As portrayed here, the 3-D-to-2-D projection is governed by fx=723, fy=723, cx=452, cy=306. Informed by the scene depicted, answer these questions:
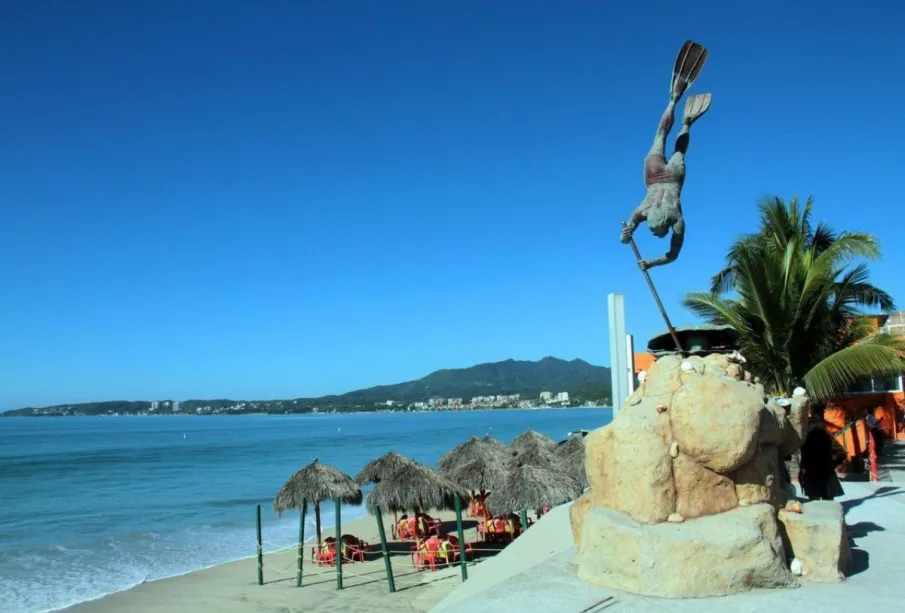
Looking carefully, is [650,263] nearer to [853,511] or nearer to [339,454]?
[853,511]

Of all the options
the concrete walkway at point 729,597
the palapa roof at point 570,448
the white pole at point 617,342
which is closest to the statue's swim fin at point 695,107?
the white pole at point 617,342

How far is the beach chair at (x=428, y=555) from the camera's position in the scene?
43.5 ft

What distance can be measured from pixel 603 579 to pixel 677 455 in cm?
121

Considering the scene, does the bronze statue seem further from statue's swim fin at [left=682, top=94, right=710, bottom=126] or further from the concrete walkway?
the concrete walkway

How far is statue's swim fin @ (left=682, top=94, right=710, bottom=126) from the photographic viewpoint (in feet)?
25.0

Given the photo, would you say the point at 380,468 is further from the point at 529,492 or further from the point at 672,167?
the point at 672,167

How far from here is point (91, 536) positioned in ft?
71.3

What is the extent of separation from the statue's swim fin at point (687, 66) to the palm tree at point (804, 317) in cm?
600

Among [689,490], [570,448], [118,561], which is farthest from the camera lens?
[570,448]

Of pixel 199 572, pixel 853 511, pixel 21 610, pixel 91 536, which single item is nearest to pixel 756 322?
pixel 853 511

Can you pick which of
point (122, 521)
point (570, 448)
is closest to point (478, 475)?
point (570, 448)

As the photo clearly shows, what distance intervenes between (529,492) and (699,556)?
25.5 feet

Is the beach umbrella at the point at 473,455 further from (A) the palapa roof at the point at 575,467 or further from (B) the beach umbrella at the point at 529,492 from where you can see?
(B) the beach umbrella at the point at 529,492

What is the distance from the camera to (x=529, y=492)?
1324 cm
